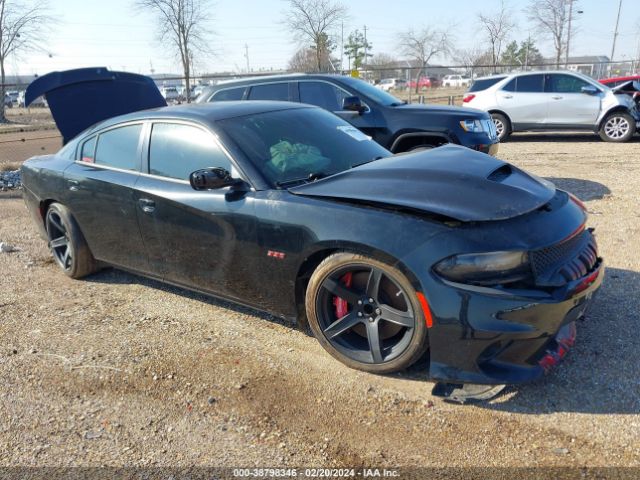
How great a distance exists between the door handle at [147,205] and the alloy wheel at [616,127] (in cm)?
1164

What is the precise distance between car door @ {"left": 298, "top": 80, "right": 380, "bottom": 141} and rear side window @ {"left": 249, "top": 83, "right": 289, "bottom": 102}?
0.80 ft

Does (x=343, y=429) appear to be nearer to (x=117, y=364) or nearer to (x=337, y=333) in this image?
(x=337, y=333)

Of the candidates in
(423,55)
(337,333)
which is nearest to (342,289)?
(337,333)

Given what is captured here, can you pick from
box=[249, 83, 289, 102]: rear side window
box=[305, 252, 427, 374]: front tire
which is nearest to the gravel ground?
box=[305, 252, 427, 374]: front tire

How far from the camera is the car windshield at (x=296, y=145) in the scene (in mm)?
3633

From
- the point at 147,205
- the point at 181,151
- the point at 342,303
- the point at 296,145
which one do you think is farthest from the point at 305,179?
the point at 147,205

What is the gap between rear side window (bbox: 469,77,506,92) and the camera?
43.2ft

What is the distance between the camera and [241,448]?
8.58ft

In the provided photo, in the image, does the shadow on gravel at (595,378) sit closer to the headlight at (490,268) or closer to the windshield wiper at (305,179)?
the headlight at (490,268)

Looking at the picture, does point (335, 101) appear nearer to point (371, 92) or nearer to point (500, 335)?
point (371, 92)

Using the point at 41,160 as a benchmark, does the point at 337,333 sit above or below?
below

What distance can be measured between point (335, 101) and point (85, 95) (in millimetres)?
3329

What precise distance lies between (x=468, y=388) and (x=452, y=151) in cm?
176

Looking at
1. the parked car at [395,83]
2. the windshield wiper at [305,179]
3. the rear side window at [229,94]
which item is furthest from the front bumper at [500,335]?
the parked car at [395,83]
